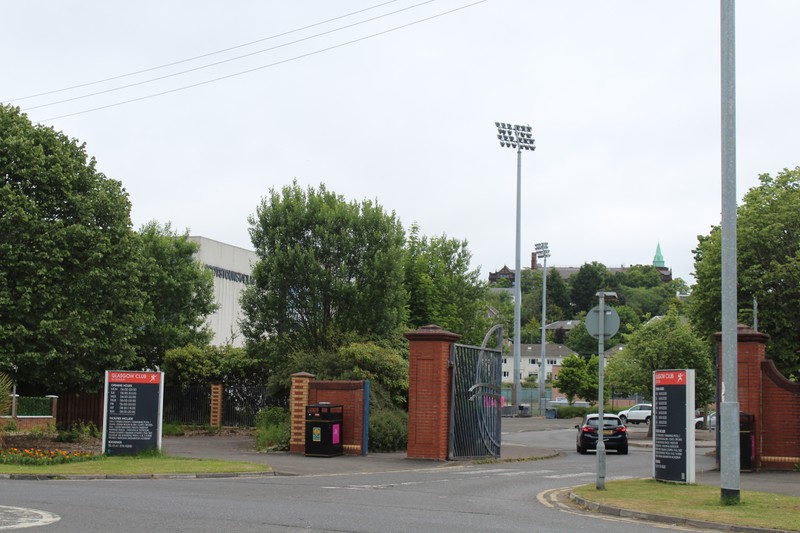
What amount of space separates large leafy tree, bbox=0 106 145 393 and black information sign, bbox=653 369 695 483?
15959mm

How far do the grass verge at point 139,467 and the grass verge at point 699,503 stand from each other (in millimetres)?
7740

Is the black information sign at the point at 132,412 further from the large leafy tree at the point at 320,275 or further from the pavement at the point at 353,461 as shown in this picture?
the large leafy tree at the point at 320,275

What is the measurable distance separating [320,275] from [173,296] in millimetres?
12717

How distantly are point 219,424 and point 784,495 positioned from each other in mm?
24676

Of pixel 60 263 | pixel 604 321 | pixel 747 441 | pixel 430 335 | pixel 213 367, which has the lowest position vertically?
pixel 747 441

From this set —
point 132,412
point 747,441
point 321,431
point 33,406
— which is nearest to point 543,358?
point 33,406

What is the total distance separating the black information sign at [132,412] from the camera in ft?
75.3

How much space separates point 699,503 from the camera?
14.7 m

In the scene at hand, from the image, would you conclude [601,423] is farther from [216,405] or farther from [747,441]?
[216,405]

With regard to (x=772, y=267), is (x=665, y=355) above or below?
below

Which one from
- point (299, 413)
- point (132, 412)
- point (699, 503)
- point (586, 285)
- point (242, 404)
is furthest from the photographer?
point (586, 285)

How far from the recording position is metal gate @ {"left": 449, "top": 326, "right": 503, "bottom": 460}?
83.0 ft

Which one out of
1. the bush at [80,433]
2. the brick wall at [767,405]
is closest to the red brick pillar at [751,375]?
the brick wall at [767,405]

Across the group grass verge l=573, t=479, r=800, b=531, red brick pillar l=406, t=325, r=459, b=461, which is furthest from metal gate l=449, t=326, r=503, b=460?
grass verge l=573, t=479, r=800, b=531
